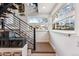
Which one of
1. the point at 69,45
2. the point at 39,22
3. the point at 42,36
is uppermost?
the point at 39,22

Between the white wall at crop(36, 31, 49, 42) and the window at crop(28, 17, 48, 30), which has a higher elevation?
the window at crop(28, 17, 48, 30)

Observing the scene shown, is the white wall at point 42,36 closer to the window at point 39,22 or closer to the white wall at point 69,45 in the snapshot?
the window at point 39,22

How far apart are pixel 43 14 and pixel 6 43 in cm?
526

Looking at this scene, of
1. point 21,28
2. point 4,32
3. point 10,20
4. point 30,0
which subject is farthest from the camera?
point 21,28

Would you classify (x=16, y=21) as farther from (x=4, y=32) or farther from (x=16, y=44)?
(x=16, y=44)

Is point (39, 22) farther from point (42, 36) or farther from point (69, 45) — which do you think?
point (69, 45)

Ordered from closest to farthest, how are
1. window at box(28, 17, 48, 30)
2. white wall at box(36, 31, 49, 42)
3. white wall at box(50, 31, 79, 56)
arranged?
1. white wall at box(50, 31, 79, 56)
2. window at box(28, 17, 48, 30)
3. white wall at box(36, 31, 49, 42)

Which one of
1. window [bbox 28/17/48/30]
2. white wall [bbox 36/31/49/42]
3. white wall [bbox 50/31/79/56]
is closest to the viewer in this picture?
white wall [bbox 50/31/79/56]

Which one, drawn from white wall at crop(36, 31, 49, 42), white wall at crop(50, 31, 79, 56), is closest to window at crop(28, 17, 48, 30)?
white wall at crop(36, 31, 49, 42)

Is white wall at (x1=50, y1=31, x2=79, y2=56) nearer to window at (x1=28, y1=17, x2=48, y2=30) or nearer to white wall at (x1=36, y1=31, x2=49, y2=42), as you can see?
window at (x1=28, y1=17, x2=48, y2=30)

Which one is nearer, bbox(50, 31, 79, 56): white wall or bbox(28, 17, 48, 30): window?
bbox(50, 31, 79, 56): white wall

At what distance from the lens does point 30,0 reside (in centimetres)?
63

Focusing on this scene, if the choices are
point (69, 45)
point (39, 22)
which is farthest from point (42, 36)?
point (69, 45)

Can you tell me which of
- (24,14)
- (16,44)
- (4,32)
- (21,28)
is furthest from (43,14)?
(16,44)
